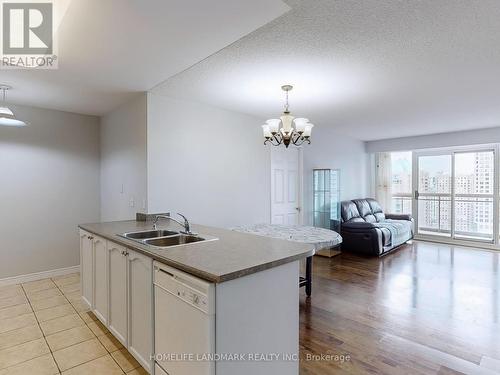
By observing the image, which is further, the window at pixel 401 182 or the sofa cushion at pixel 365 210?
the window at pixel 401 182

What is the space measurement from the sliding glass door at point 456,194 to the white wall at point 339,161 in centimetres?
127

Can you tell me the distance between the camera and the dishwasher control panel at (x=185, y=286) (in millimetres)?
1314

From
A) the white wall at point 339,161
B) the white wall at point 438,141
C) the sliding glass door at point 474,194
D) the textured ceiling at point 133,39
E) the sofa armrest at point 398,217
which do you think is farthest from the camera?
the sofa armrest at point 398,217

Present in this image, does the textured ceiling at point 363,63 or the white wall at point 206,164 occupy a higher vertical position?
the textured ceiling at point 363,63

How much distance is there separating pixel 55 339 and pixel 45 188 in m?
2.37

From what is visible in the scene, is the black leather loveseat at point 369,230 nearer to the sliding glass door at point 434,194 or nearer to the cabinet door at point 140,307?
the sliding glass door at point 434,194

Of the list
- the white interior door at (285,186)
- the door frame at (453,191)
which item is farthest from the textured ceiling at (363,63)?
the door frame at (453,191)

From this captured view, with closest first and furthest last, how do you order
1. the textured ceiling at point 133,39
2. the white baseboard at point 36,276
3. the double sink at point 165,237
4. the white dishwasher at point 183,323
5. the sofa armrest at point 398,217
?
1. the white dishwasher at point 183,323
2. the textured ceiling at point 133,39
3. the double sink at point 165,237
4. the white baseboard at point 36,276
5. the sofa armrest at point 398,217

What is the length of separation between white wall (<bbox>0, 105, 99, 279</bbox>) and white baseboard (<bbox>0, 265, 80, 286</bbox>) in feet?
0.17

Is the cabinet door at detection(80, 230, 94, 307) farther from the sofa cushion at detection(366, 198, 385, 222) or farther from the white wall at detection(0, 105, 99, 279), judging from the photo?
the sofa cushion at detection(366, 198, 385, 222)

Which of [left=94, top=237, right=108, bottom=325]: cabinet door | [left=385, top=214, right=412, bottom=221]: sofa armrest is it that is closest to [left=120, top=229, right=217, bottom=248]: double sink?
[left=94, top=237, right=108, bottom=325]: cabinet door

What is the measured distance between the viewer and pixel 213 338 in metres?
1.31

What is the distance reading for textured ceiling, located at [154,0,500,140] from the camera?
181 centimetres

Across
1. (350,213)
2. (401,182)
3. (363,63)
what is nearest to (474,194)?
(401,182)
